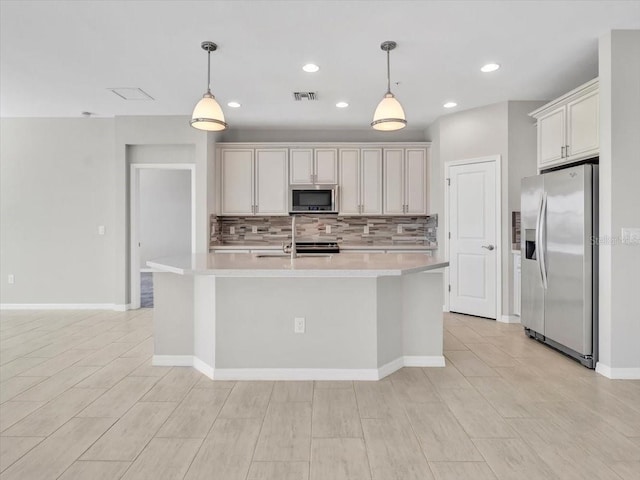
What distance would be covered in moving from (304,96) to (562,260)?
3126 millimetres

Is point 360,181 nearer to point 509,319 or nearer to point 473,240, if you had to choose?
point 473,240

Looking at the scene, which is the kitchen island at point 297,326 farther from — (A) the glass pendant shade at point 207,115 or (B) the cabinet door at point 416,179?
(B) the cabinet door at point 416,179

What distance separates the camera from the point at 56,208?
5.34 m

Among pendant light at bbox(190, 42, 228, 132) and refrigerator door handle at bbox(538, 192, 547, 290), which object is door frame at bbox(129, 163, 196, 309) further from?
refrigerator door handle at bbox(538, 192, 547, 290)

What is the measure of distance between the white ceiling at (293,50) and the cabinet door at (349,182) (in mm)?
948

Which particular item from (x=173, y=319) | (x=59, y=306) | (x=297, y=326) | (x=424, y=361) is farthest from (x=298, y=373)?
(x=59, y=306)

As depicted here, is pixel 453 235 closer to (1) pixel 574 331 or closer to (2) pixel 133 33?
(1) pixel 574 331

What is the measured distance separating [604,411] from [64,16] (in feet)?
14.9

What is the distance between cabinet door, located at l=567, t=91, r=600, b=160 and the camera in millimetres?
3141

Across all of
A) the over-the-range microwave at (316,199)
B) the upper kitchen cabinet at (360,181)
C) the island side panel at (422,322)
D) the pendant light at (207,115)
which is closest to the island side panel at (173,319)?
the pendant light at (207,115)

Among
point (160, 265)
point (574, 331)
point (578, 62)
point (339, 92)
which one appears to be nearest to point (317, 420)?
point (160, 265)

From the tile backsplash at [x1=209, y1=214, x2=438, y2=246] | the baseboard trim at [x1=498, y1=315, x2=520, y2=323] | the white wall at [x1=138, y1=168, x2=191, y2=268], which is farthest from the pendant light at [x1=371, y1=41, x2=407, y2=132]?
the white wall at [x1=138, y1=168, x2=191, y2=268]

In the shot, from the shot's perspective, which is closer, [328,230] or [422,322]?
[422,322]

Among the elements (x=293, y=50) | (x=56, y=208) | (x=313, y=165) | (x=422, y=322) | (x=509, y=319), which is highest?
(x=293, y=50)
